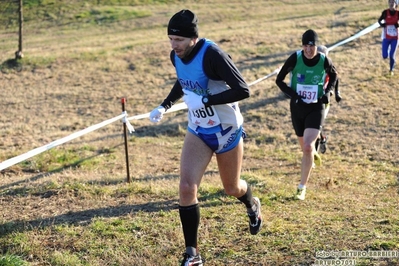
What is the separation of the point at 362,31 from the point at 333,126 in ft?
24.1

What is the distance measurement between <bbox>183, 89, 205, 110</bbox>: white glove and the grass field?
49.2 inches

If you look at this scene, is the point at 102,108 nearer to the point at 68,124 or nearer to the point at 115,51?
the point at 68,124

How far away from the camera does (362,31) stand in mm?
17672

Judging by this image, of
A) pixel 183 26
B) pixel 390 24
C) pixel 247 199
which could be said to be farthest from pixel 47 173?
pixel 390 24

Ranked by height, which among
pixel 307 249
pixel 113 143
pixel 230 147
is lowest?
pixel 113 143

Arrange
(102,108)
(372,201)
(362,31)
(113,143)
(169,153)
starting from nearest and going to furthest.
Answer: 1. (372,201)
2. (169,153)
3. (113,143)
4. (102,108)
5. (362,31)

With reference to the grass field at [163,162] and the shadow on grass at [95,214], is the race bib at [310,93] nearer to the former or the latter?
the grass field at [163,162]

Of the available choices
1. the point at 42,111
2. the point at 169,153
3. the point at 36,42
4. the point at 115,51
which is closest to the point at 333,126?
the point at 169,153

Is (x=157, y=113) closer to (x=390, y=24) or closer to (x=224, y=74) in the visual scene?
(x=224, y=74)

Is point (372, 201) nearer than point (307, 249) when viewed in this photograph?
No

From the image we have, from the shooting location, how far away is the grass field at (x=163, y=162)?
16.1ft

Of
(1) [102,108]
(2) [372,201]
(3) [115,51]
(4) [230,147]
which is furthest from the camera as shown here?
(3) [115,51]

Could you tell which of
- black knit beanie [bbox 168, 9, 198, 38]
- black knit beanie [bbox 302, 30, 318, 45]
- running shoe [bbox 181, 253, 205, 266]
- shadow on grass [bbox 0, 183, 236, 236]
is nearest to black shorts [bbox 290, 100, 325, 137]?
black knit beanie [bbox 302, 30, 318, 45]

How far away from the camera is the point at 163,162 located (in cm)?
963
